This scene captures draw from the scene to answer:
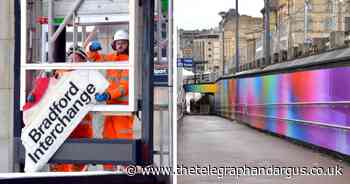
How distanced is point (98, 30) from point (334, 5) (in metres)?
8.87

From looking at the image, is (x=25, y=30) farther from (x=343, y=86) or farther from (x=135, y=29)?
(x=343, y=86)

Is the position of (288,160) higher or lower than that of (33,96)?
lower

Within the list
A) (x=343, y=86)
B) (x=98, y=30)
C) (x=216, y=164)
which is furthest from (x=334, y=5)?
(x=98, y=30)

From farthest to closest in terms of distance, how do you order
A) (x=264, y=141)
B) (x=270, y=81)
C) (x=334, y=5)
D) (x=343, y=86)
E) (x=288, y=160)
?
1. (x=270, y=81)
2. (x=264, y=141)
3. (x=334, y=5)
4. (x=288, y=160)
5. (x=343, y=86)

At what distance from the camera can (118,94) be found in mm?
4684

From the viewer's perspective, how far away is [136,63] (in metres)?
4.64

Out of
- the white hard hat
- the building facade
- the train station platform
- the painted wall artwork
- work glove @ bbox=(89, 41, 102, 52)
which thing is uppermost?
the building facade

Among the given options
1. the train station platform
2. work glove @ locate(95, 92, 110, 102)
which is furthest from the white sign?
the train station platform

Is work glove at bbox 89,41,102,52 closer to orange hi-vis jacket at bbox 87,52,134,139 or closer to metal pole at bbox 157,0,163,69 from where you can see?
orange hi-vis jacket at bbox 87,52,134,139

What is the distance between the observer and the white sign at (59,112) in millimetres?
4660

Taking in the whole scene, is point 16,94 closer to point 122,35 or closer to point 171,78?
point 122,35

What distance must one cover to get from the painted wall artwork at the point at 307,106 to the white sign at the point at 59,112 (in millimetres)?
6165

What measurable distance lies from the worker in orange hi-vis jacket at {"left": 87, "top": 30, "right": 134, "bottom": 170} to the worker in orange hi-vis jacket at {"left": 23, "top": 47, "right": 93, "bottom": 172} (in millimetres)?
98

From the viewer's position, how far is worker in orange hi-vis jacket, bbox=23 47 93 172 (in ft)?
15.4
